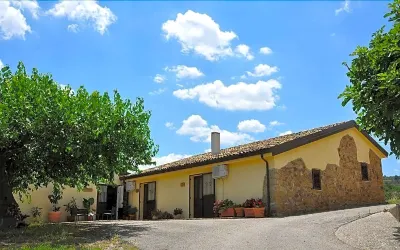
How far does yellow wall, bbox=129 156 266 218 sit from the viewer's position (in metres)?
16.5

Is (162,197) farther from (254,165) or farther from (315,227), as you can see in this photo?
(315,227)

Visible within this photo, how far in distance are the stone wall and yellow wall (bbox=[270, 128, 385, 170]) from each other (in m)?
0.22

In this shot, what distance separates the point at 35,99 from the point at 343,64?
8.07 m

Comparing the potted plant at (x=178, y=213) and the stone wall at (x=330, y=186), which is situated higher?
the stone wall at (x=330, y=186)

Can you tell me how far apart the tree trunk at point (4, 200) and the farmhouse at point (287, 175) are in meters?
8.50

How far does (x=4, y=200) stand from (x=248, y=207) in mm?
8760

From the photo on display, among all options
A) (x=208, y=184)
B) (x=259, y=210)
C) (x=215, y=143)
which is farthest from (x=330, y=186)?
(x=215, y=143)

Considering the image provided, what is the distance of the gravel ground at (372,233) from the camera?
8.52 metres

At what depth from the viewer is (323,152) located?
59.7 feet

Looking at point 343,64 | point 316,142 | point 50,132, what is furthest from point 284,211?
point 50,132

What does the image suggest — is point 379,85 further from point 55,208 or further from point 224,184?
point 55,208

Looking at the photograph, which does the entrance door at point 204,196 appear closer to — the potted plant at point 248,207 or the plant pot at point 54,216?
the potted plant at point 248,207

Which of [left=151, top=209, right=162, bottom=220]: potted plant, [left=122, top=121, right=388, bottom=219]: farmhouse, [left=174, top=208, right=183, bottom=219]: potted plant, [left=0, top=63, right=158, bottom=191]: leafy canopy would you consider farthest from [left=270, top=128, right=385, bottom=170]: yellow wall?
[left=151, top=209, right=162, bottom=220]: potted plant

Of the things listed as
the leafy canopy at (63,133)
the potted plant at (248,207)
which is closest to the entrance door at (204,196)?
the potted plant at (248,207)
